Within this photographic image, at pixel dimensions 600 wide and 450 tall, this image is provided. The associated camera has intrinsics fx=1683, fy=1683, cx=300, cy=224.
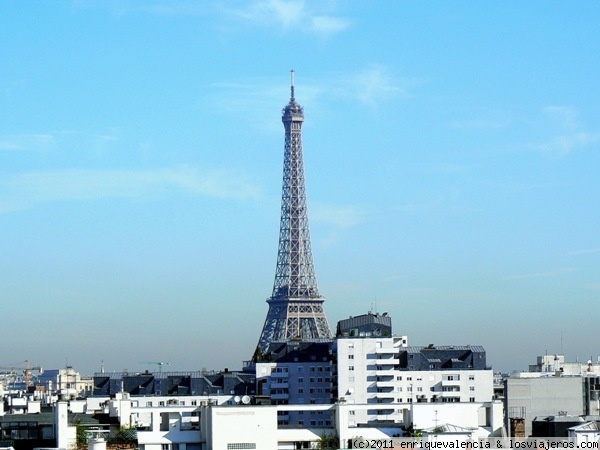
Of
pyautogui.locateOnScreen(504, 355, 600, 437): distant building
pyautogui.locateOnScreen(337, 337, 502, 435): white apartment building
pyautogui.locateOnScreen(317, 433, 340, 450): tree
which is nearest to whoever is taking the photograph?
pyautogui.locateOnScreen(317, 433, 340, 450): tree

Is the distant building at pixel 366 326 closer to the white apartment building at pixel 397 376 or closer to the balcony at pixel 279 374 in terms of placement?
the white apartment building at pixel 397 376

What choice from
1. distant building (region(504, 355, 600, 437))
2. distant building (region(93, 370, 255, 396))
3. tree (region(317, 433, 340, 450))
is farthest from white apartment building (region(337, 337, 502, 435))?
tree (region(317, 433, 340, 450))

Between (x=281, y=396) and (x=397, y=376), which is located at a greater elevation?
(x=397, y=376)

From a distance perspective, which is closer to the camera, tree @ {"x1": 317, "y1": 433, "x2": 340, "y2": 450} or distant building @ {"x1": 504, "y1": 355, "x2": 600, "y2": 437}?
tree @ {"x1": 317, "y1": 433, "x2": 340, "y2": 450}

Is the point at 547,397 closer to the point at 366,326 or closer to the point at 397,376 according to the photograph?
the point at 397,376

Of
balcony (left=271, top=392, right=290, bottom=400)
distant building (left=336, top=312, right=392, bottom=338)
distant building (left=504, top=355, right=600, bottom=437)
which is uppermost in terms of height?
distant building (left=336, top=312, right=392, bottom=338)

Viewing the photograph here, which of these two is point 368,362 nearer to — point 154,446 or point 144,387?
point 144,387

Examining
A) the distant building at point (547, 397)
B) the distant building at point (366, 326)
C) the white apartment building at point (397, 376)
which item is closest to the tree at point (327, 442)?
the distant building at point (547, 397)

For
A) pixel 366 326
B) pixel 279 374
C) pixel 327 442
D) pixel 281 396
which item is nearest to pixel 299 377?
pixel 279 374

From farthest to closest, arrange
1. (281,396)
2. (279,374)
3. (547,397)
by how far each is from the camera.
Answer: (279,374)
(281,396)
(547,397)

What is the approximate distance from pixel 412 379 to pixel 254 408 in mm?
58272

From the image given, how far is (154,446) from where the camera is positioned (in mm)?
91875

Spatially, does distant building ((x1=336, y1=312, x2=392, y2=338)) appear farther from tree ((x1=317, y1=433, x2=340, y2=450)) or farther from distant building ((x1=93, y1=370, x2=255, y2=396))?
tree ((x1=317, y1=433, x2=340, y2=450))

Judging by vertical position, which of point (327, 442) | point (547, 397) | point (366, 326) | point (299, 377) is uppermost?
point (366, 326)
